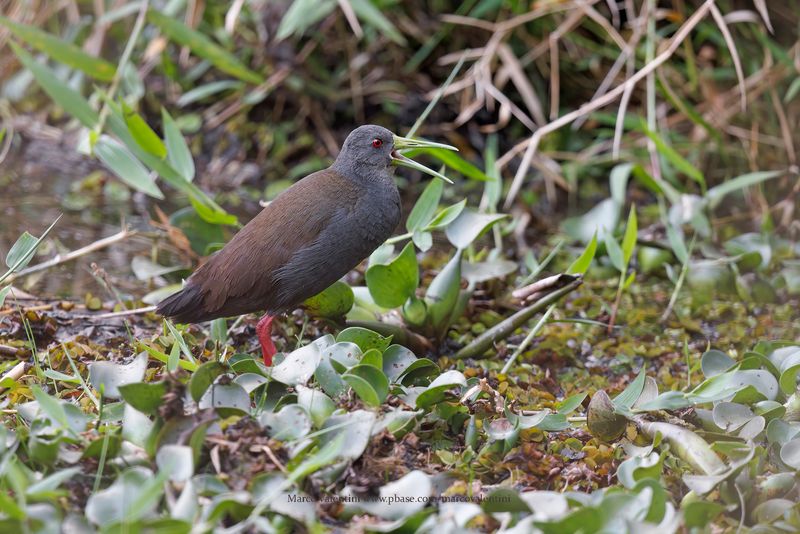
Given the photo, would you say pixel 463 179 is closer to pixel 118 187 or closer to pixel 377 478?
pixel 118 187

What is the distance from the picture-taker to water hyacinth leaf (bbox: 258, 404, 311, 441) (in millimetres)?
2592

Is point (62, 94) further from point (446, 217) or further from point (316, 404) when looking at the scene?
point (316, 404)

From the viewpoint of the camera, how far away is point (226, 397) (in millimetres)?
2715

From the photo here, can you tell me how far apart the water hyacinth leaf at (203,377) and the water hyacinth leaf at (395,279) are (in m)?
0.90

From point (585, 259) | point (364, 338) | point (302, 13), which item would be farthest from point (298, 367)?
point (302, 13)

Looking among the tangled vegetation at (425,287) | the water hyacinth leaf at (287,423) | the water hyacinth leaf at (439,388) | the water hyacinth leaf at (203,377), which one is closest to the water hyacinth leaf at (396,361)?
the tangled vegetation at (425,287)

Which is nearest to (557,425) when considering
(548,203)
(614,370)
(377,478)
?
(377,478)

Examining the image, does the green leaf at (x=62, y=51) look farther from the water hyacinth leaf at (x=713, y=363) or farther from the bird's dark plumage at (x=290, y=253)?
the water hyacinth leaf at (x=713, y=363)

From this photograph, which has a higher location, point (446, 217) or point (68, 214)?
point (446, 217)

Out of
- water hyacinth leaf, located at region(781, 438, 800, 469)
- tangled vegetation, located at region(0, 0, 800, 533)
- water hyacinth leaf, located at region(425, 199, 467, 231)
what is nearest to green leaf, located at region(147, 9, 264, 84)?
tangled vegetation, located at region(0, 0, 800, 533)

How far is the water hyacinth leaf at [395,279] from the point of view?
342 cm

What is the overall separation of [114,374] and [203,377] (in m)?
0.32

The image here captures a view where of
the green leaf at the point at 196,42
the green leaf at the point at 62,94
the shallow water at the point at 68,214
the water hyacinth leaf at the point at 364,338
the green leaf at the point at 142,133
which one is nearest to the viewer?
the water hyacinth leaf at the point at 364,338

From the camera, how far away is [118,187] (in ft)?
17.9
